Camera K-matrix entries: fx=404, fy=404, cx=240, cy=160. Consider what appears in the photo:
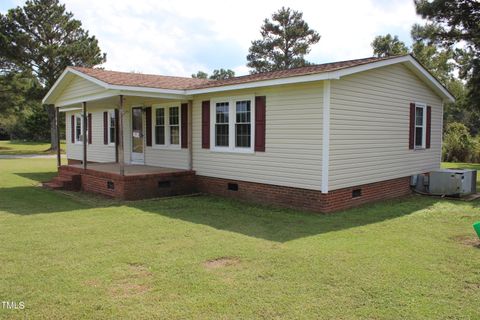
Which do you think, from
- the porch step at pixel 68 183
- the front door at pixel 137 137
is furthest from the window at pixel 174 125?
the porch step at pixel 68 183

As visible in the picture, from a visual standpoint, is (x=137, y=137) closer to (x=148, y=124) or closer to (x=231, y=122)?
(x=148, y=124)

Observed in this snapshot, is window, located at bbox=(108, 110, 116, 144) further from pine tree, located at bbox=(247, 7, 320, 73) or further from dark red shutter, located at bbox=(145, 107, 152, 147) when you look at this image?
pine tree, located at bbox=(247, 7, 320, 73)

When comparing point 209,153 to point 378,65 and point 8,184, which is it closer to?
point 378,65

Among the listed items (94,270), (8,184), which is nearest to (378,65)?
(94,270)

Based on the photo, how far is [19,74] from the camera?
31.9m

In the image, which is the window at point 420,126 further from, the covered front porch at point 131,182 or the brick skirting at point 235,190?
the covered front porch at point 131,182

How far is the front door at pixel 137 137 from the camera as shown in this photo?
1338 centimetres

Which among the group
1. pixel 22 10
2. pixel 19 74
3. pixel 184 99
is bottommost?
pixel 184 99

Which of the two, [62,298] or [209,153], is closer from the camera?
[62,298]

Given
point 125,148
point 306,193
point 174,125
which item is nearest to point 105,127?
point 125,148

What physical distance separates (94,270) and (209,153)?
642cm

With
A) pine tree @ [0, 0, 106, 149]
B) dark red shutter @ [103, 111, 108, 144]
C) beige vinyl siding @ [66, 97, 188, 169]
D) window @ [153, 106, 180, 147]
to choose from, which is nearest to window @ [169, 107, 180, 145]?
window @ [153, 106, 180, 147]

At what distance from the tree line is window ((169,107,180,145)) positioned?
1086 cm

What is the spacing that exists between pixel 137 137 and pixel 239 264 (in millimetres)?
9248
